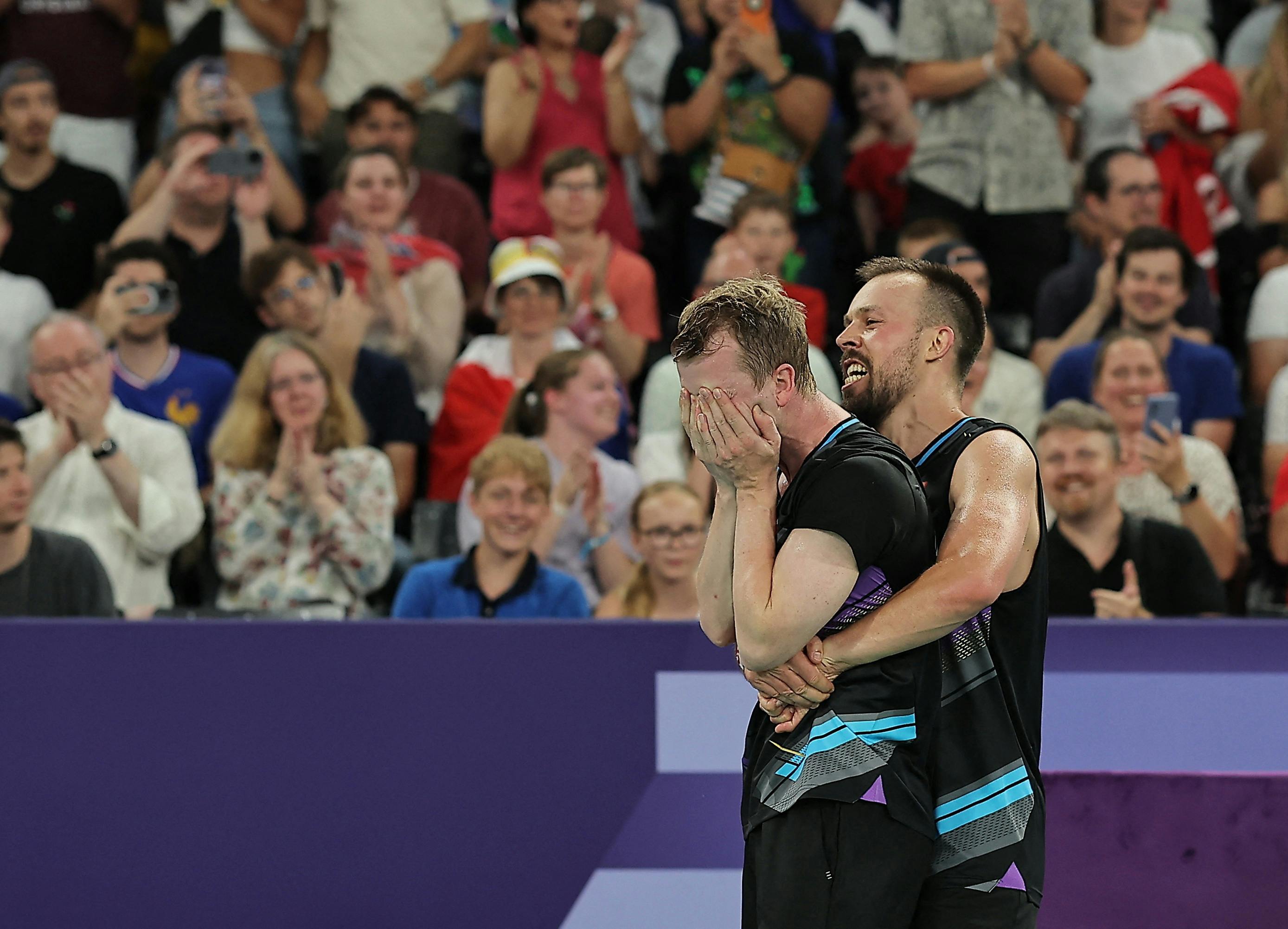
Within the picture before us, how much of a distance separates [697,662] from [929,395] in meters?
1.39

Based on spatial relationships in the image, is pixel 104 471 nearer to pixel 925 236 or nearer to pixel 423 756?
pixel 423 756

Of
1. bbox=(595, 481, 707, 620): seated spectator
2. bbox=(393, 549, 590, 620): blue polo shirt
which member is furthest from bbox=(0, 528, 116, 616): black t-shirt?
bbox=(595, 481, 707, 620): seated spectator

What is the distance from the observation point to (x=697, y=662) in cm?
435

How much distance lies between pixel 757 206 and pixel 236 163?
220 centimetres

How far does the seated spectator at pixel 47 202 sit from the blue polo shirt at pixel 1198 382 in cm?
414

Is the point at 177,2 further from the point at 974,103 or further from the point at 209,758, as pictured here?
the point at 209,758

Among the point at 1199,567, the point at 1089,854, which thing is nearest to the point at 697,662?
the point at 1089,854

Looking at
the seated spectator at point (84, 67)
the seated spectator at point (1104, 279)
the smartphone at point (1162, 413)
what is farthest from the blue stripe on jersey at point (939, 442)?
the seated spectator at point (84, 67)

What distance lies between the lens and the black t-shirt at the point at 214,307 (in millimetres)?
7055

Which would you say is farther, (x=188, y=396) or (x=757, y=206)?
(x=757, y=206)

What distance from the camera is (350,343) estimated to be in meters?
6.67

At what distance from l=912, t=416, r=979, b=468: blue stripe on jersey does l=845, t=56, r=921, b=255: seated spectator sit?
15.5ft

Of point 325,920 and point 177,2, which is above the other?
point 177,2

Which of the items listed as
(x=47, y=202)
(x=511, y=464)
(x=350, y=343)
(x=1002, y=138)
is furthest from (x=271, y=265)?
(x=1002, y=138)
